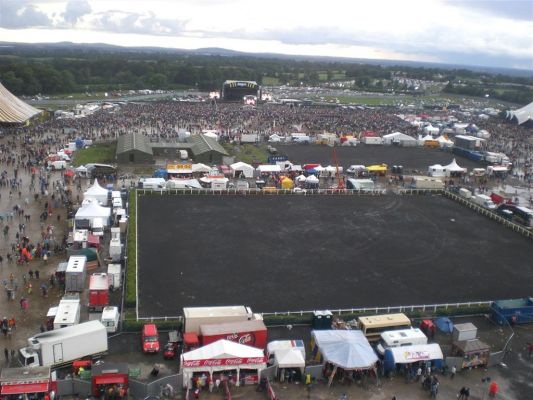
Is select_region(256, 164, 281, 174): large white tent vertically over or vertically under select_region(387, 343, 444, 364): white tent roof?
over

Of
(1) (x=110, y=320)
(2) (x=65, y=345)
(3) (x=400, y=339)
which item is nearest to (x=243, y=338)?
(1) (x=110, y=320)

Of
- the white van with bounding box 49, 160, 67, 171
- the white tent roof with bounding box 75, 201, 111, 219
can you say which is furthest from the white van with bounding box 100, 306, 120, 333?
the white van with bounding box 49, 160, 67, 171

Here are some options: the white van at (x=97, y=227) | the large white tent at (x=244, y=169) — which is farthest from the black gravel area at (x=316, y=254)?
the large white tent at (x=244, y=169)

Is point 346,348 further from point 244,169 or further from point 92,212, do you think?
point 244,169

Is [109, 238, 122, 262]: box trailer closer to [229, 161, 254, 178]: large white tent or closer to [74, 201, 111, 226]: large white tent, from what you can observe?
[74, 201, 111, 226]: large white tent

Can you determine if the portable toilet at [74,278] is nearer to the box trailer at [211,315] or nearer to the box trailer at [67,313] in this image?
the box trailer at [67,313]

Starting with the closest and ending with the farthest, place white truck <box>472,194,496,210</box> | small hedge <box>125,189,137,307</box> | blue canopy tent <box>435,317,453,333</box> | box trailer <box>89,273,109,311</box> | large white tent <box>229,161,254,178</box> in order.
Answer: box trailer <box>89,273,109,311</box> → blue canopy tent <box>435,317,453,333</box> → small hedge <box>125,189,137,307</box> → white truck <box>472,194,496,210</box> → large white tent <box>229,161,254,178</box>

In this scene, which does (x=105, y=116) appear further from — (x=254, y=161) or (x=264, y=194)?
(x=264, y=194)
